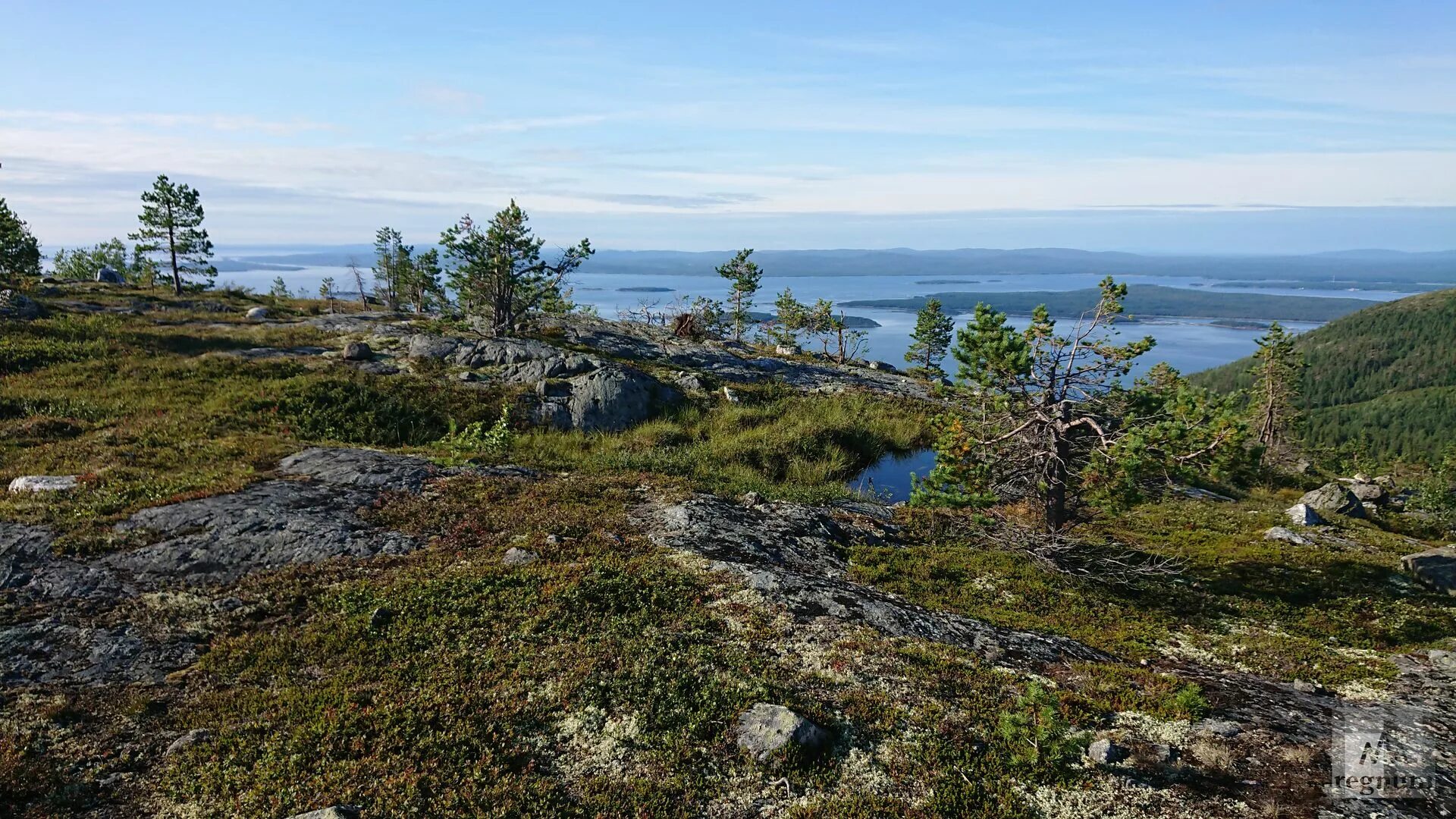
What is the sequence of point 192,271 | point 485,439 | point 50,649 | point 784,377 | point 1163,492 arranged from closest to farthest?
1. point 50,649
2. point 1163,492
3. point 485,439
4. point 784,377
5. point 192,271

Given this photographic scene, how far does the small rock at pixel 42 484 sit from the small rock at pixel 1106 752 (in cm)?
2155

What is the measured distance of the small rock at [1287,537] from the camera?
2064 cm

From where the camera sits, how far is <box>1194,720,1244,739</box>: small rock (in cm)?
828

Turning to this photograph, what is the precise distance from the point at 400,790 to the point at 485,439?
1902cm

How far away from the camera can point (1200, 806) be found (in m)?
6.92

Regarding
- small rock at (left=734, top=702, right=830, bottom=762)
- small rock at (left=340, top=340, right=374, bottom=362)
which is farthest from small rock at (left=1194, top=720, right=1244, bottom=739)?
small rock at (left=340, top=340, right=374, bottom=362)

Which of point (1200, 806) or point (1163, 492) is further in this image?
point (1163, 492)

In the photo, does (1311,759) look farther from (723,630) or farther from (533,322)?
(533,322)

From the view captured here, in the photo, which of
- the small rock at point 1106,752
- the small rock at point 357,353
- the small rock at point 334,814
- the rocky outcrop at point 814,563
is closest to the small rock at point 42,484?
the rocky outcrop at point 814,563

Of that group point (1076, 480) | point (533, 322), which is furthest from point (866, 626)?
point (533, 322)

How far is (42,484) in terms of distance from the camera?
1560 centimetres

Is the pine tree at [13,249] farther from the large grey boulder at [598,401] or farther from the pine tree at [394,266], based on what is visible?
the large grey boulder at [598,401]

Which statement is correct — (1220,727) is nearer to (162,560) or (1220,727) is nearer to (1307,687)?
(1307,687)

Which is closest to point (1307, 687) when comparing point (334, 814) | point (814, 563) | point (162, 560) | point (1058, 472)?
point (1058, 472)
